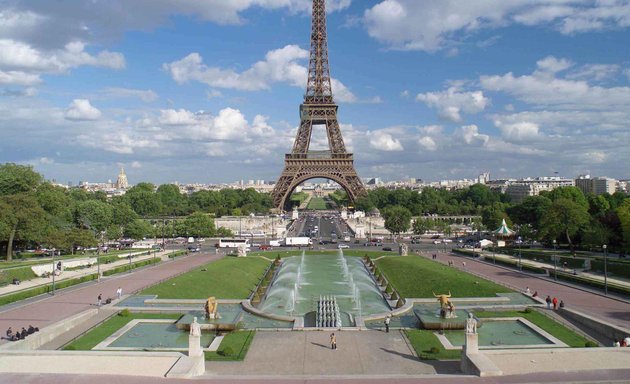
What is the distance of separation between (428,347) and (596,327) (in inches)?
327

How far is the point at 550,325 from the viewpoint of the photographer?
25.5 meters

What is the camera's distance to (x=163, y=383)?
16266 millimetres

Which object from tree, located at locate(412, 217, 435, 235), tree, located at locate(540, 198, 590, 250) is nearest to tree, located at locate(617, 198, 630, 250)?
tree, located at locate(540, 198, 590, 250)

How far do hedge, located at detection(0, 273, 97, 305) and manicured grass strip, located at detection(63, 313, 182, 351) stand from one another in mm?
8506

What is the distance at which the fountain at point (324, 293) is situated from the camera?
27.5 m

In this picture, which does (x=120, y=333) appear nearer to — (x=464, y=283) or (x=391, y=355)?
(x=391, y=355)

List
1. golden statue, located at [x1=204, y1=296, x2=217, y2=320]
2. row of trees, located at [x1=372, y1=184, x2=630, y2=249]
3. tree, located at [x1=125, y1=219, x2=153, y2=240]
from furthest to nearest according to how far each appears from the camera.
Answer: tree, located at [x1=125, y1=219, x2=153, y2=240] → row of trees, located at [x1=372, y1=184, x2=630, y2=249] → golden statue, located at [x1=204, y1=296, x2=217, y2=320]

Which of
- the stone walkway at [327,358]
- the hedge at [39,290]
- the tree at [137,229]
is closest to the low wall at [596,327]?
the stone walkway at [327,358]

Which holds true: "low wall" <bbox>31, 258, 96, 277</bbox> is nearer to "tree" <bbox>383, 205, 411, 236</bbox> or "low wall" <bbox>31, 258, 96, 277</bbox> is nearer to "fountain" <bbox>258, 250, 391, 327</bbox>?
"fountain" <bbox>258, 250, 391, 327</bbox>

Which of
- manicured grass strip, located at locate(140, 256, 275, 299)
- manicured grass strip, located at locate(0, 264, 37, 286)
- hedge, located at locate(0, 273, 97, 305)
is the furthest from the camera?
manicured grass strip, located at locate(0, 264, 37, 286)

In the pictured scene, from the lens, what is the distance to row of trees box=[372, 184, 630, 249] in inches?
2037

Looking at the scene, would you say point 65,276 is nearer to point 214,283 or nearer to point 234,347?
point 214,283

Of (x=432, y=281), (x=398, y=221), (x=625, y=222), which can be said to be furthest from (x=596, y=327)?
(x=398, y=221)

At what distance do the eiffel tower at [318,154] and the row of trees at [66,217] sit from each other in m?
17.0
